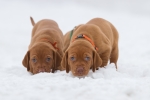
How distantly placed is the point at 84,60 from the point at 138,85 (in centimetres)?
158

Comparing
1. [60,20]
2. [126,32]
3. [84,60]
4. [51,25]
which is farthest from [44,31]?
[60,20]

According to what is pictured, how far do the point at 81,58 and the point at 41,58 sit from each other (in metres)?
1.02

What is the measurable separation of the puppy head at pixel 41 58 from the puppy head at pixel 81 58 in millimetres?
565

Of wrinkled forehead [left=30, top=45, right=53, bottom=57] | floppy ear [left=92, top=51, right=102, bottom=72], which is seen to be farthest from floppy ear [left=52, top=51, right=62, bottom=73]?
floppy ear [left=92, top=51, right=102, bottom=72]

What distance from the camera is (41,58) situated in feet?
18.6

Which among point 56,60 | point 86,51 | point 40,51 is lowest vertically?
point 56,60

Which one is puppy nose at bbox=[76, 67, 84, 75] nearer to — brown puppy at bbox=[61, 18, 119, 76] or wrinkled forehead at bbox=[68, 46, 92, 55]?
brown puppy at bbox=[61, 18, 119, 76]

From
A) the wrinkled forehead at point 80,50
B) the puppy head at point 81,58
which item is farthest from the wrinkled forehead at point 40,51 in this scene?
the wrinkled forehead at point 80,50

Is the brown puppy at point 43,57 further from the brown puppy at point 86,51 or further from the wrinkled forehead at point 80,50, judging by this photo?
the wrinkled forehead at point 80,50

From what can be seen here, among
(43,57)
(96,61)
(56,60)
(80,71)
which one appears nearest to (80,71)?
(80,71)

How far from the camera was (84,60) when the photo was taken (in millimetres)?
5016

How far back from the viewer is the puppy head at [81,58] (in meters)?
4.90

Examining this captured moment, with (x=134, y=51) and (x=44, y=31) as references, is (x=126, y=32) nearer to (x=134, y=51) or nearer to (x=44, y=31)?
(x=134, y=51)

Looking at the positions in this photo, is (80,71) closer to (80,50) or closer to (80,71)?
(80,71)
